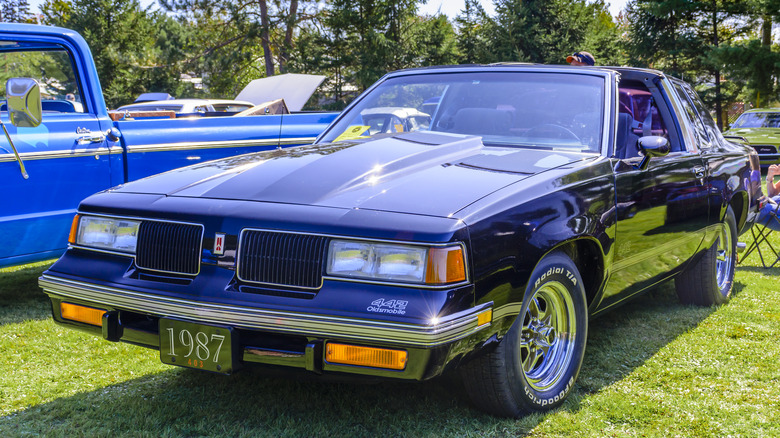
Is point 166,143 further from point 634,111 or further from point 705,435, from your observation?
point 705,435

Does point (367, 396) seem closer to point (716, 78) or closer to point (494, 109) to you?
point (494, 109)

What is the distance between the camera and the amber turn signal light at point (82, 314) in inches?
115

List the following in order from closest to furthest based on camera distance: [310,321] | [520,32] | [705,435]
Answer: [310,321], [705,435], [520,32]

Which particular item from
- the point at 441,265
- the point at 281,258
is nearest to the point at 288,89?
the point at 281,258

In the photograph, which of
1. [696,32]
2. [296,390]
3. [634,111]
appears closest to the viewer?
[296,390]

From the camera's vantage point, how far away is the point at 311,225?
2564mm

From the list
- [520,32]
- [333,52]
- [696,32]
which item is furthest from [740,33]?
[333,52]

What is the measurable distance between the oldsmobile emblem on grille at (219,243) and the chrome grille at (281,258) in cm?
8

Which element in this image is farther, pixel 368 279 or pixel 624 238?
pixel 624 238

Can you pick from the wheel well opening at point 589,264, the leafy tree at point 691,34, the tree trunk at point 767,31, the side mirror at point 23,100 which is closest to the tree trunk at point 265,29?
the leafy tree at point 691,34

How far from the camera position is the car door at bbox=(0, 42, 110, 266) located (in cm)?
459

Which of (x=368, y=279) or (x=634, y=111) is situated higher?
(x=634, y=111)

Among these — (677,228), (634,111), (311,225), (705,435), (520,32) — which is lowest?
(705,435)

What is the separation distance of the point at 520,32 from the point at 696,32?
7.73m
